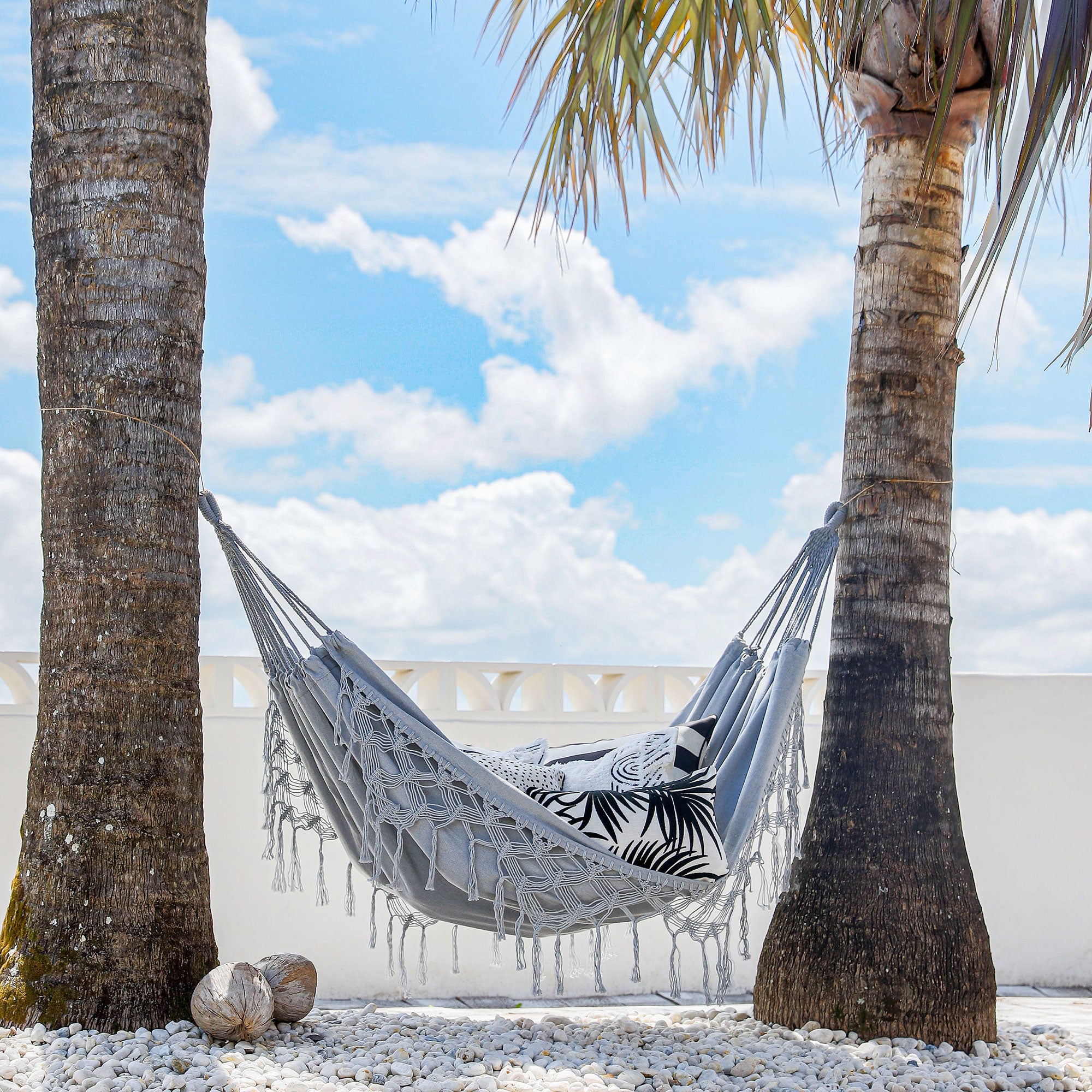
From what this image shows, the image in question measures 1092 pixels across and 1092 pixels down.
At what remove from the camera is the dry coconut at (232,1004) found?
2.21 meters

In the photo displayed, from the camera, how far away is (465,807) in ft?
7.53

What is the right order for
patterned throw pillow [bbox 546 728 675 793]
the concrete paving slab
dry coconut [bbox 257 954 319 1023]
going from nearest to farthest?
dry coconut [bbox 257 954 319 1023], patterned throw pillow [bbox 546 728 675 793], the concrete paving slab

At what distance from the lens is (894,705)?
278cm

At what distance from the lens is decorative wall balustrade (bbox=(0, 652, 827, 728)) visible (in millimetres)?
3869

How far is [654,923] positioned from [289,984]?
6.48 ft

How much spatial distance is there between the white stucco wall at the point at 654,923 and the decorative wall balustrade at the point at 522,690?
0.05ft

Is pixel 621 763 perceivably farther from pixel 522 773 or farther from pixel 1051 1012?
pixel 1051 1012

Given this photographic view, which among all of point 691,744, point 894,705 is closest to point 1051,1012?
point 894,705

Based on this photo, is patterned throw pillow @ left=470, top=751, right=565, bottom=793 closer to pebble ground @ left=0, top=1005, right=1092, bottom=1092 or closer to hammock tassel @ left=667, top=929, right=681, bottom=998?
hammock tassel @ left=667, top=929, right=681, bottom=998

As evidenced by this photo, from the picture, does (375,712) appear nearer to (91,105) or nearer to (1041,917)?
(91,105)

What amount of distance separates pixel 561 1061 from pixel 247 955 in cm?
190

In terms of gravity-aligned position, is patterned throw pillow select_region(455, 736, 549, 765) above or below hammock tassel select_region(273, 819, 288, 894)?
above

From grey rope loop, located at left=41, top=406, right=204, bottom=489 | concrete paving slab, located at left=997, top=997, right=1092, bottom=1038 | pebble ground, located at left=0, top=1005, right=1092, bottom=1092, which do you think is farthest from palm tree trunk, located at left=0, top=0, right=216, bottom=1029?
concrete paving slab, located at left=997, top=997, right=1092, bottom=1038

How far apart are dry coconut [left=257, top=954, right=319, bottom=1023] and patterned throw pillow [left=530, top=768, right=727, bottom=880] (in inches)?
25.1
